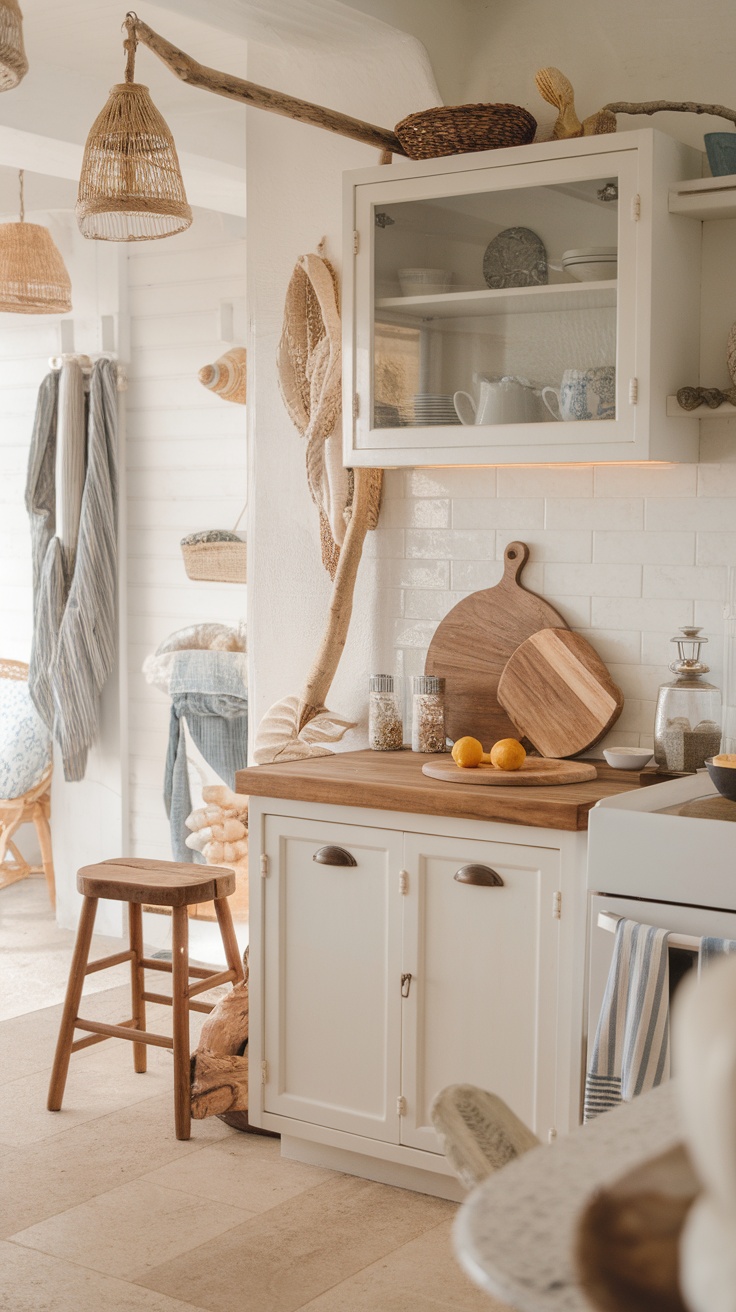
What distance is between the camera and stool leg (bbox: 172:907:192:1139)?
342cm

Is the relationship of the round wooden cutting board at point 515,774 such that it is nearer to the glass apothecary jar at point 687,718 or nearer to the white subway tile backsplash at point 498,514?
the glass apothecary jar at point 687,718

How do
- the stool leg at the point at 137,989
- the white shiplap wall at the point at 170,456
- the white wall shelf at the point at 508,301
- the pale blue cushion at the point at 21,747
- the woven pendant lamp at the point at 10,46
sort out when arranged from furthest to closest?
the pale blue cushion at the point at 21,747
the white shiplap wall at the point at 170,456
the stool leg at the point at 137,989
the white wall shelf at the point at 508,301
the woven pendant lamp at the point at 10,46

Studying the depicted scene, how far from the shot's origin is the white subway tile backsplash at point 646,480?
3256 millimetres

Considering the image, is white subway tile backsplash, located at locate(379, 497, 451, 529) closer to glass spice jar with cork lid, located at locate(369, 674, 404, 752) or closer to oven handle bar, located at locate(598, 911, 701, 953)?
glass spice jar with cork lid, located at locate(369, 674, 404, 752)

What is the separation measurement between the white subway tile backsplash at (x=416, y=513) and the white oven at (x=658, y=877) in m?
1.19

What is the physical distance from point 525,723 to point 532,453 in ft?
2.31

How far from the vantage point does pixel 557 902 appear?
2.85m

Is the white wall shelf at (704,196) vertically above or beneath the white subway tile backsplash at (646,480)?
above

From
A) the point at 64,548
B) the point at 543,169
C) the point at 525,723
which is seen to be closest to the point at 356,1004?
the point at 525,723

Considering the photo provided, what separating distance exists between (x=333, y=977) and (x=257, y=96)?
2.08 m

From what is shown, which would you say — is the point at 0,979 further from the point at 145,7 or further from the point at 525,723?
the point at 145,7

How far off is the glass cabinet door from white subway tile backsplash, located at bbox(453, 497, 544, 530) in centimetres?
31

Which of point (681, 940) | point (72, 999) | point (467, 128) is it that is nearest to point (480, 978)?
point (681, 940)

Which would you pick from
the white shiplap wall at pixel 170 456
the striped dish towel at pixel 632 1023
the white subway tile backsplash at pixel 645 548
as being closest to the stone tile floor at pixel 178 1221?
the striped dish towel at pixel 632 1023
